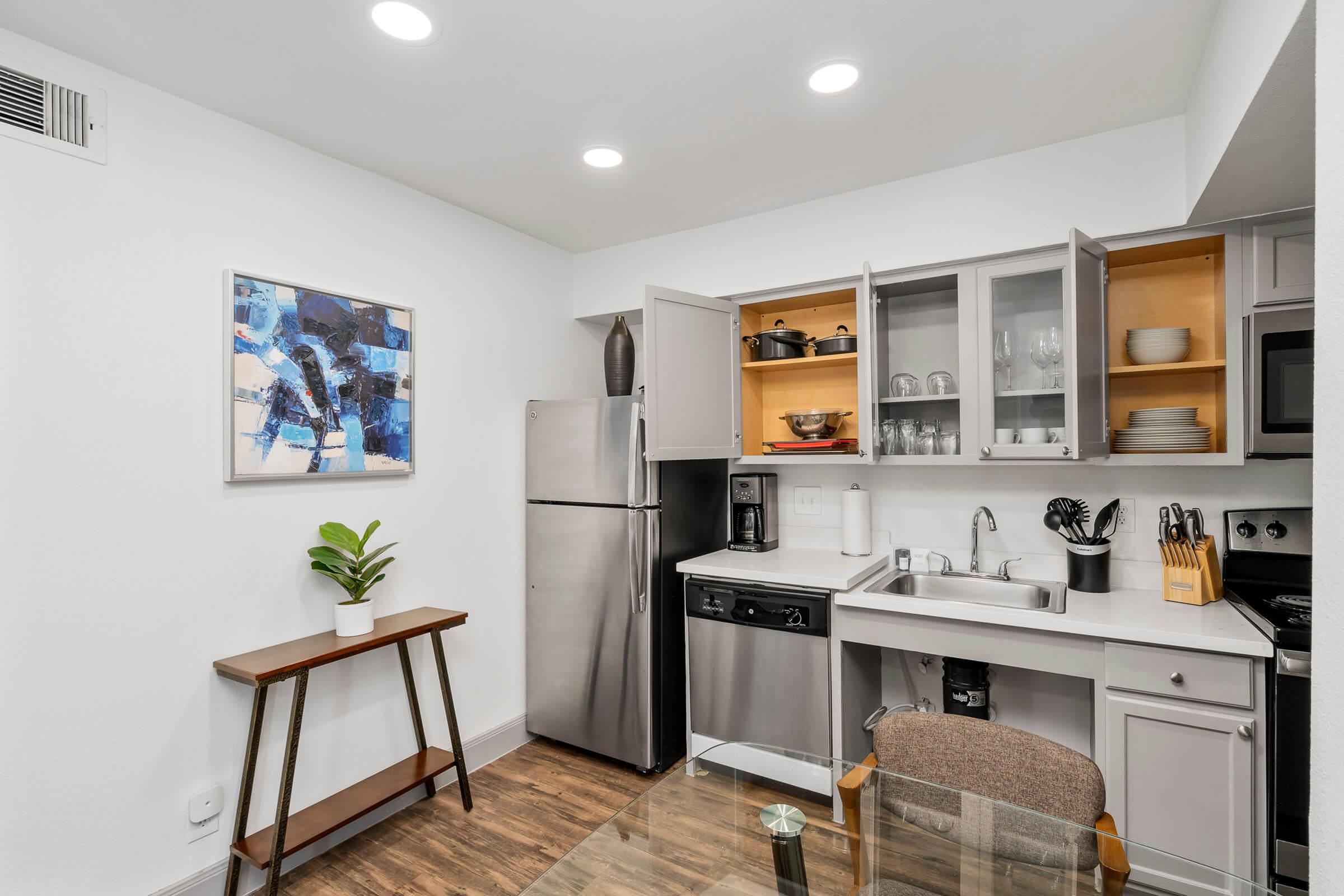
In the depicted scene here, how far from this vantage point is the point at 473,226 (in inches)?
123

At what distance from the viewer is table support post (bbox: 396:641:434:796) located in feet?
8.73

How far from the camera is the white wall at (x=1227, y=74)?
1285mm

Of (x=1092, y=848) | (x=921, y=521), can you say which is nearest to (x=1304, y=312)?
(x=921, y=521)

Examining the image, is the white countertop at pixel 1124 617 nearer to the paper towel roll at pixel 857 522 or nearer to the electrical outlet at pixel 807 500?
the paper towel roll at pixel 857 522

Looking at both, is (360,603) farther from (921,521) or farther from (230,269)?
(921,521)

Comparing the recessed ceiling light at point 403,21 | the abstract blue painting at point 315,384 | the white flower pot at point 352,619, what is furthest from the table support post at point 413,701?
the recessed ceiling light at point 403,21

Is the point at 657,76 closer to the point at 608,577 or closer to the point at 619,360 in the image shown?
the point at 619,360

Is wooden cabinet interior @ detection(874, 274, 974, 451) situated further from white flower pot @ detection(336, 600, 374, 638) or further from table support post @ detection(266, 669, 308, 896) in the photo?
table support post @ detection(266, 669, 308, 896)

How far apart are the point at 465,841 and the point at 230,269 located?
220 centimetres

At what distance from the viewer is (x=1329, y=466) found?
0.84 meters

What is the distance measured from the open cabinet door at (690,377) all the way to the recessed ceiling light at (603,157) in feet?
1.62

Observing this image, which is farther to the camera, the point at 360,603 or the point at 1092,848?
the point at 360,603

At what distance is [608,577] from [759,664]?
78 centimetres

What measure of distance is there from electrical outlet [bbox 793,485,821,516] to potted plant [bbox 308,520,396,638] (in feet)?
6.33
